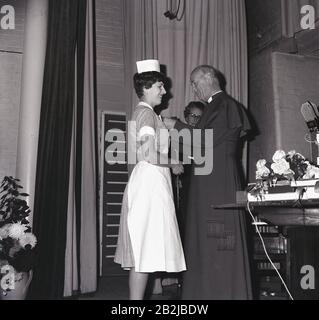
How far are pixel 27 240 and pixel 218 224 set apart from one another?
138cm

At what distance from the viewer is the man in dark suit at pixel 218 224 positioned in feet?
8.36

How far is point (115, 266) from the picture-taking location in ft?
20.5

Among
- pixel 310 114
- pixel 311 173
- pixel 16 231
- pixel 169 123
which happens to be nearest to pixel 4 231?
pixel 16 231

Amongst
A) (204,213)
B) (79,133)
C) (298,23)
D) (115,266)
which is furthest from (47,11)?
(115,266)

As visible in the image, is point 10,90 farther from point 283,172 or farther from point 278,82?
point 283,172

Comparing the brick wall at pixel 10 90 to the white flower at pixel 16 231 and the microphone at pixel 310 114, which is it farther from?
the microphone at pixel 310 114

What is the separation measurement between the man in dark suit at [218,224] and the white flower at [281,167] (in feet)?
1.88

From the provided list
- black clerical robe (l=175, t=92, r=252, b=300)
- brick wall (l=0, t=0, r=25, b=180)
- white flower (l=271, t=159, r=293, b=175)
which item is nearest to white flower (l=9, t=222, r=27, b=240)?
black clerical robe (l=175, t=92, r=252, b=300)

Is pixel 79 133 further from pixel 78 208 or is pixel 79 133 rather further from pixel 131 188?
pixel 131 188

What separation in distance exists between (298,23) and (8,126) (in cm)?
406

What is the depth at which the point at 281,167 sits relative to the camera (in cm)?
205

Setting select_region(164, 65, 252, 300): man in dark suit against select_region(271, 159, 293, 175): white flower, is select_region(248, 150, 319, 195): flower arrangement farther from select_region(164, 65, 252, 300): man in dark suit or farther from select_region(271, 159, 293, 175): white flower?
select_region(164, 65, 252, 300): man in dark suit

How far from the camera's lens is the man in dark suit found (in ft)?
8.36

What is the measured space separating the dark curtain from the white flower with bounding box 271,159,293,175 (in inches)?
76.3
